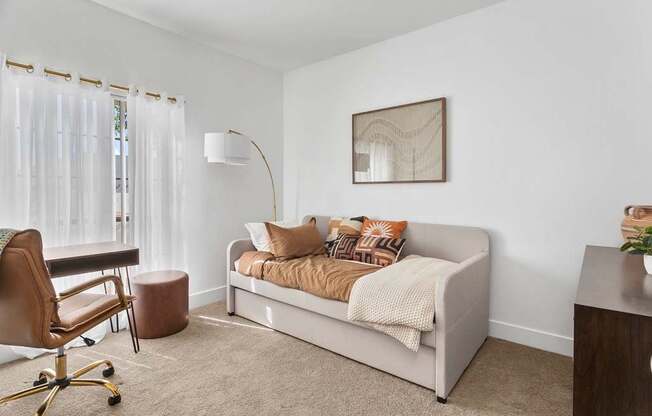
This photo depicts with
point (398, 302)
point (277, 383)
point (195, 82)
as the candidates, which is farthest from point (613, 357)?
point (195, 82)

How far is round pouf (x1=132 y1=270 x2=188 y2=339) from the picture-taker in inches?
104

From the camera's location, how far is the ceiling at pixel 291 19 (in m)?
2.64

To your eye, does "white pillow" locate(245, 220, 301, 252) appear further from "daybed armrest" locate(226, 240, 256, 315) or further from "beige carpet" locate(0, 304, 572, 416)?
"beige carpet" locate(0, 304, 572, 416)

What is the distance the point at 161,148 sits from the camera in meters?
3.03

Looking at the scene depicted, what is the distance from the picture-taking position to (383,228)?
3.01 metres

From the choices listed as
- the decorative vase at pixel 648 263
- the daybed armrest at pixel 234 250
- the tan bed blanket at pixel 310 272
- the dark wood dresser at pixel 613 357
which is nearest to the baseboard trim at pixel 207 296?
the daybed armrest at pixel 234 250

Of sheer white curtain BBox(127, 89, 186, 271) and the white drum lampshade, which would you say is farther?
the white drum lampshade

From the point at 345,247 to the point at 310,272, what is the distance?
56 centimetres

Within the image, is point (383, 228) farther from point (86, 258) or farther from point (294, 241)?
point (86, 258)

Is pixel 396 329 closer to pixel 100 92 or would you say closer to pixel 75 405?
pixel 75 405

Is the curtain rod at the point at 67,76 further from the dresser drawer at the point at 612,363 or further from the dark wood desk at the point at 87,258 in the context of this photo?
the dresser drawer at the point at 612,363

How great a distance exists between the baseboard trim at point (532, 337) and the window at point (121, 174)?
10.4 feet

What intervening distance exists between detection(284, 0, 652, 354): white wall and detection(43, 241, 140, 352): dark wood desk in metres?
2.26

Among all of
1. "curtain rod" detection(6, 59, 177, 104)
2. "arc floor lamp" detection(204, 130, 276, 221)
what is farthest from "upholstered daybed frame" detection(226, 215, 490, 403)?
"curtain rod" detection(6, 59, 177, 104)
